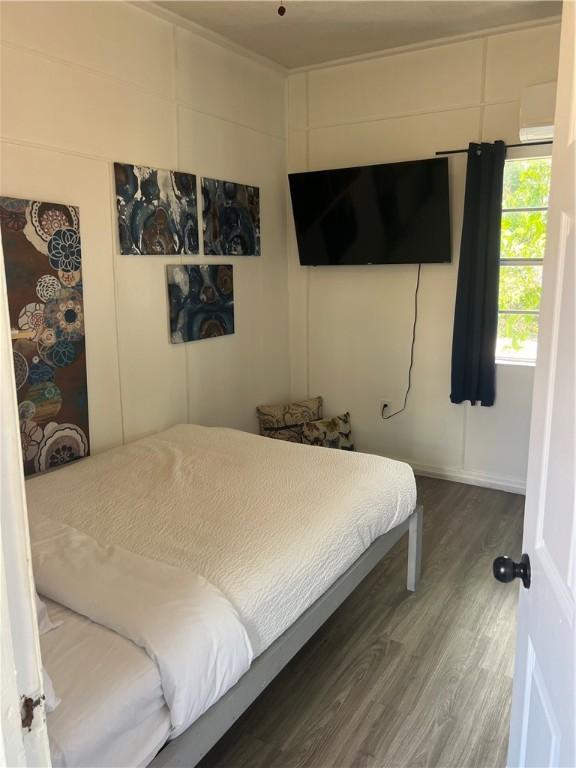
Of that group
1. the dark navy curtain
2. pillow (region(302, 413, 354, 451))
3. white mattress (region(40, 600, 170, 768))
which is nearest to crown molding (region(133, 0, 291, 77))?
the dark navy curtain

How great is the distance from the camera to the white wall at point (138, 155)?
2.77m

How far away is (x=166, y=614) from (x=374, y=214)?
10.3 ft

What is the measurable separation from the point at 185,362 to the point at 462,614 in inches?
83.4

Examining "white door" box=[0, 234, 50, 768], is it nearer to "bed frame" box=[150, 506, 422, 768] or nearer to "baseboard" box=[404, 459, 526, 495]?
"bed frame" box=[150, 506, 422, 768]

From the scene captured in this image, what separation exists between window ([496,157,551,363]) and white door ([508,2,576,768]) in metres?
2.83

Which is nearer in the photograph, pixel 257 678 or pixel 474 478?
pixel 257 678

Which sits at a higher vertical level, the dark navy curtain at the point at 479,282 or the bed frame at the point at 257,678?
the dark navy curtain at the point at 479,282

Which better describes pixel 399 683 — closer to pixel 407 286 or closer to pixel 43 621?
pixel 43 621

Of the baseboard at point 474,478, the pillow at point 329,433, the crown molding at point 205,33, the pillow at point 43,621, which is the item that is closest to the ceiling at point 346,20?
the crown molding at point 205,33

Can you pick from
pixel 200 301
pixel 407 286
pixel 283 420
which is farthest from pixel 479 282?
pixel 200 301

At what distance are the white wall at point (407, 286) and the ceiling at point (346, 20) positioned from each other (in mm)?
178

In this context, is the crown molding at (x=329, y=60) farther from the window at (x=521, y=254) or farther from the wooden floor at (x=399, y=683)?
the wooden floor at (x=399, y=683)

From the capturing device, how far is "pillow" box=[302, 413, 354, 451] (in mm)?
4305

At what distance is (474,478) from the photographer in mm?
4145
